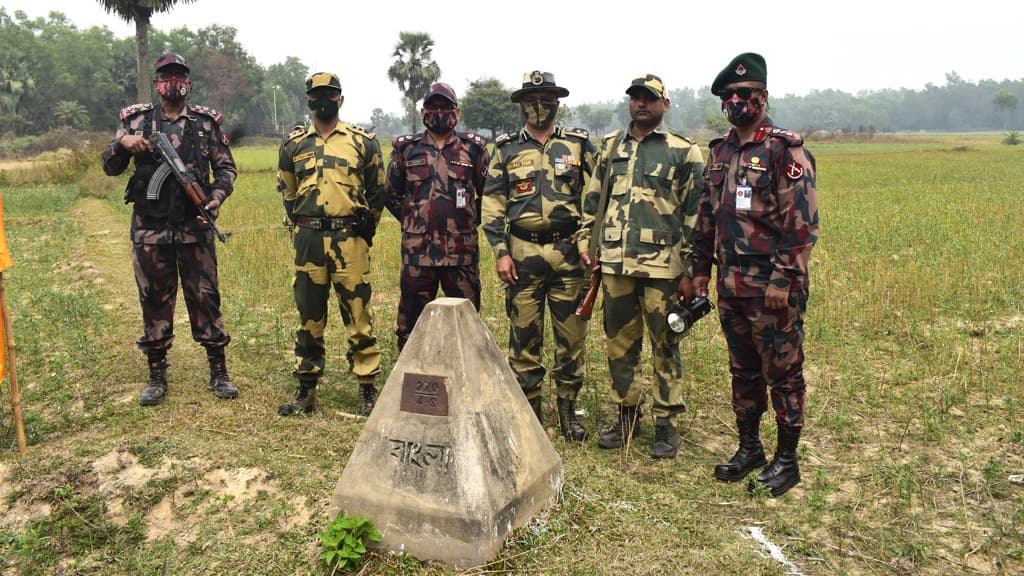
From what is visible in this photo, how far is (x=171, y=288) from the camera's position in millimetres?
4906

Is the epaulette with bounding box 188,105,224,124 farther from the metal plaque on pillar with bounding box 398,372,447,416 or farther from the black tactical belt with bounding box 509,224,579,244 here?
the metal plaque on pillar with bounding box 398,372,447,416

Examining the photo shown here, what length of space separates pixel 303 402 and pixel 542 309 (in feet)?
5.86

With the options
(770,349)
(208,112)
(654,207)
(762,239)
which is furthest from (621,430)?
(208,112)

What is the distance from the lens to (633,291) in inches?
165

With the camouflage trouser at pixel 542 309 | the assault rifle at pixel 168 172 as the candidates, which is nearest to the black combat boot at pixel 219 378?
the assault rifle at pixel 168 172

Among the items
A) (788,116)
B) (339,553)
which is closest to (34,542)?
(339,553)

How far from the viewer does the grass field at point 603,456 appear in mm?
3115

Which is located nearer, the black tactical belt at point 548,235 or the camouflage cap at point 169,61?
the black tactical belt at point 548,235

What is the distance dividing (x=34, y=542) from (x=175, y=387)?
1.89m

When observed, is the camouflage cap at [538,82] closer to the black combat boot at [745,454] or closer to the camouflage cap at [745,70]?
the camouflage cap at [745,70]

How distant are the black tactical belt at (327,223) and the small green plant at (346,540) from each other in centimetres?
217

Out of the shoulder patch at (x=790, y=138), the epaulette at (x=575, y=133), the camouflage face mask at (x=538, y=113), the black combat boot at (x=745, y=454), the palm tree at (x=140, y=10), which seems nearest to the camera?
the shoulder patch at (x=790, y=138)

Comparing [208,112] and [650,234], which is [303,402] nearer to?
[208,112]

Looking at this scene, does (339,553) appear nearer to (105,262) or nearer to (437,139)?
(437,139)
